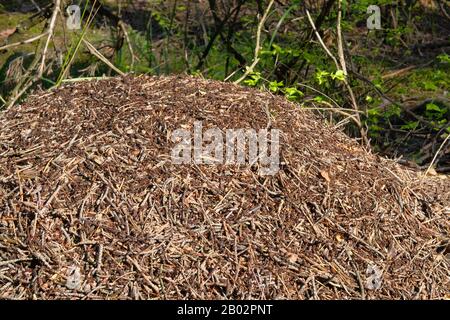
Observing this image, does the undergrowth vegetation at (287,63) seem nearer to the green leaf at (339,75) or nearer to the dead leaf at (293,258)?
the green leaf at (339,75)

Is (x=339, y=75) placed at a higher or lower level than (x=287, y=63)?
higher

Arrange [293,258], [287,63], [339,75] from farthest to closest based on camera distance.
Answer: [287,63] → [339,75] → [293,258]

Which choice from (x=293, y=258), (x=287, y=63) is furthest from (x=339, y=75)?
(x=293, y=258)

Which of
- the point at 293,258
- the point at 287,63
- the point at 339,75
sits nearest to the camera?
the point at 293,258

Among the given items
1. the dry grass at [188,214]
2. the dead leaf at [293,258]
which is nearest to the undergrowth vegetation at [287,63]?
the dry grass at [188,214]

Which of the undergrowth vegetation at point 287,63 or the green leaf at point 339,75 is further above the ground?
the green leaf at point 339,75

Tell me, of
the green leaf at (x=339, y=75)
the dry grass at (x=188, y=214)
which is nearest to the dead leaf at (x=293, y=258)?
the dry grass at (x=188, y=214)

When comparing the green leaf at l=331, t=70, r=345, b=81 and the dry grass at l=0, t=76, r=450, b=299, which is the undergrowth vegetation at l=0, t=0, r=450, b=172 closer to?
the green leaf at l=331, t=70, r=345, b=81

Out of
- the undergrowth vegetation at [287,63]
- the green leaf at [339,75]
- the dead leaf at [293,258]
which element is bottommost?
the undergrowth vegetation at [287,63]

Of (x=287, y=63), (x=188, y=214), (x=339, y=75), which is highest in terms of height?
(x=188, y=214)

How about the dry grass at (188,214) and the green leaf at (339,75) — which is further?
the green leaf at (339,75)

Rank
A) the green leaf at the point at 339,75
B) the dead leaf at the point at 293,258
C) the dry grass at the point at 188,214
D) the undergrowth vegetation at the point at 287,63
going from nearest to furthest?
the dry grass at the point at 188,214 < the dead leaf at the point at 293,258 < the green leaf at the point at 339,75 < the undergrowth vegetation at the point at 287,63

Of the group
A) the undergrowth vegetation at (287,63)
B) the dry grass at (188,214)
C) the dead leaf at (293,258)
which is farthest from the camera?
the undergrowth vegetation at (287,63)

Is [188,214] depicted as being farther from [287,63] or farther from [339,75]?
[287,63]
